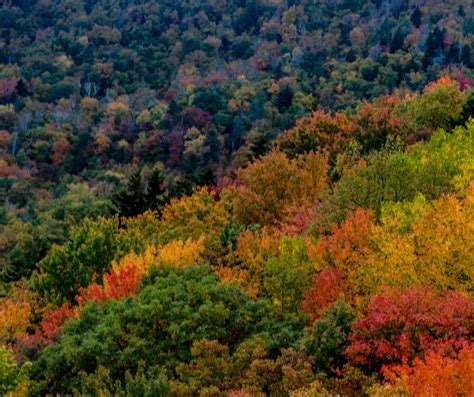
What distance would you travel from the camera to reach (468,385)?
19.6m

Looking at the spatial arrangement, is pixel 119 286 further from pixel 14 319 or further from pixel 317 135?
pixel 317 135

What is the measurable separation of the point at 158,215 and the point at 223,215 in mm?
9993

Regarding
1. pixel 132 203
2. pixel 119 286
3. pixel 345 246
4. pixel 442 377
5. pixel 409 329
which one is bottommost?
Answer: pixel 132 203

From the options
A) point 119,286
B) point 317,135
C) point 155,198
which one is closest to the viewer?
point 119,286

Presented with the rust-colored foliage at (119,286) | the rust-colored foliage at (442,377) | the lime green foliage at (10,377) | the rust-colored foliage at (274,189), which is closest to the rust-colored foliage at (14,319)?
the rust-colored foliage at (119,286)

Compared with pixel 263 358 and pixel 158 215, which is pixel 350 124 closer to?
pixel 158 215

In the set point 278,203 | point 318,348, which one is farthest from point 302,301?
point 278,203

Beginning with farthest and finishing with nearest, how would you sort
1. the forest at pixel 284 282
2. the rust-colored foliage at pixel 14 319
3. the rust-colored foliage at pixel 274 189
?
1. the rust-colored foliage at pixel 274 189
2. the rust-colored foliage at pixel 14 319
3. the forest at pixel 284 282

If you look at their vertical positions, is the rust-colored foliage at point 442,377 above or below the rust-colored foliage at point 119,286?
above

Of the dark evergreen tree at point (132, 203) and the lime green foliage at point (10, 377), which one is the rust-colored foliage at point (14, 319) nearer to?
the lime green foliage at point (10, 377)

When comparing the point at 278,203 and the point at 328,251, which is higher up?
the point at 328,251

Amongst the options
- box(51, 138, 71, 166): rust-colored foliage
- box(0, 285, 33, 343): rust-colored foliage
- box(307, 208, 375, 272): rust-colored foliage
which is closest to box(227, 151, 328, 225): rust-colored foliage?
box(307, 208, 375, 272): rust-colored foliage

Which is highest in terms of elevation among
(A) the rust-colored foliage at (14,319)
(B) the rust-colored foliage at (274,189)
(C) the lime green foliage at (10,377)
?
(C) the lime green foliage at (10,377)

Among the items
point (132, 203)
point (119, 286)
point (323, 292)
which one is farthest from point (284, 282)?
point (132, 203)
